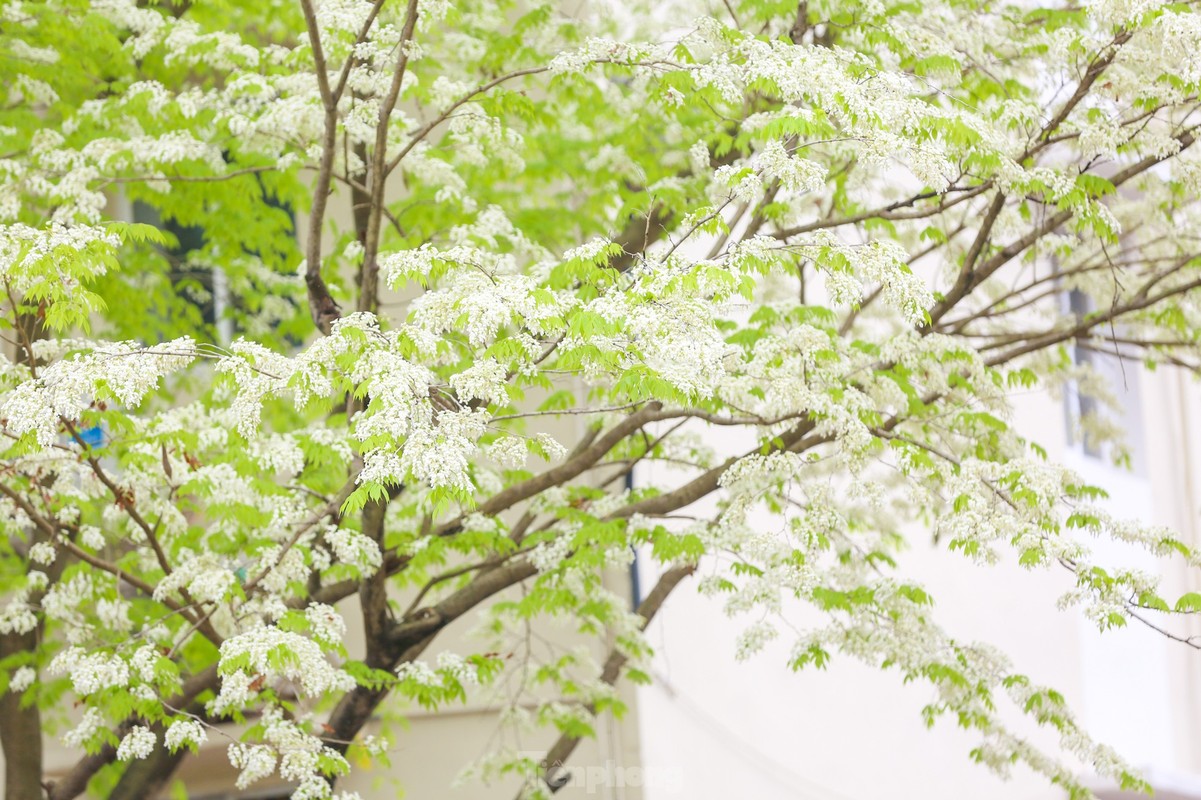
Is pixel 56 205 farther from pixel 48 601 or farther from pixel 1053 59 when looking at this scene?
pixel 1053 59

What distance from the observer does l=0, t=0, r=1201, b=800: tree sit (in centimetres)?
314

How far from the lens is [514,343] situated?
3137 mm

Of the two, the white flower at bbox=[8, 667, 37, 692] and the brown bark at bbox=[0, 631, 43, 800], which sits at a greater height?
the white flower at bbox=[8, 667, 37, 692]

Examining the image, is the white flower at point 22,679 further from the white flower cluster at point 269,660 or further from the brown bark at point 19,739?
the white flower cluster at point 269,660

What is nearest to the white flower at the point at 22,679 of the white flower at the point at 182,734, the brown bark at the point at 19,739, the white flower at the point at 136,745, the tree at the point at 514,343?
the tree at the point at 514,343

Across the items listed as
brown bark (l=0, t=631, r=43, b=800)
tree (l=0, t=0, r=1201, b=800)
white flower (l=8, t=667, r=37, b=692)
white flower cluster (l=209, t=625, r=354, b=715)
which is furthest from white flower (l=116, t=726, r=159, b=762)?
brown bark (l=0, t=631, r=43, b=800)

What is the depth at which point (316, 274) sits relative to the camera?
4066 mm

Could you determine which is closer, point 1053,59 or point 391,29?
point 391,29

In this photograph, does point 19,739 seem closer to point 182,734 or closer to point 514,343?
point 182,734

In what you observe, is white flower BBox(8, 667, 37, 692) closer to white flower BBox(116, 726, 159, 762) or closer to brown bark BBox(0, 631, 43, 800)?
brown bark BBox(0, 631, 43, 800)

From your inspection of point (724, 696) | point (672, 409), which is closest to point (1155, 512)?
point (724, 696)

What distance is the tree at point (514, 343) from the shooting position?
314cm

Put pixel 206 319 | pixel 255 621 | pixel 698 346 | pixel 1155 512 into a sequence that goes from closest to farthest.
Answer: pixel 698 346, pixel 255 621, pixel 206 319, pixel 1155 512

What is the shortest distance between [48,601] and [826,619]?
209 inches
